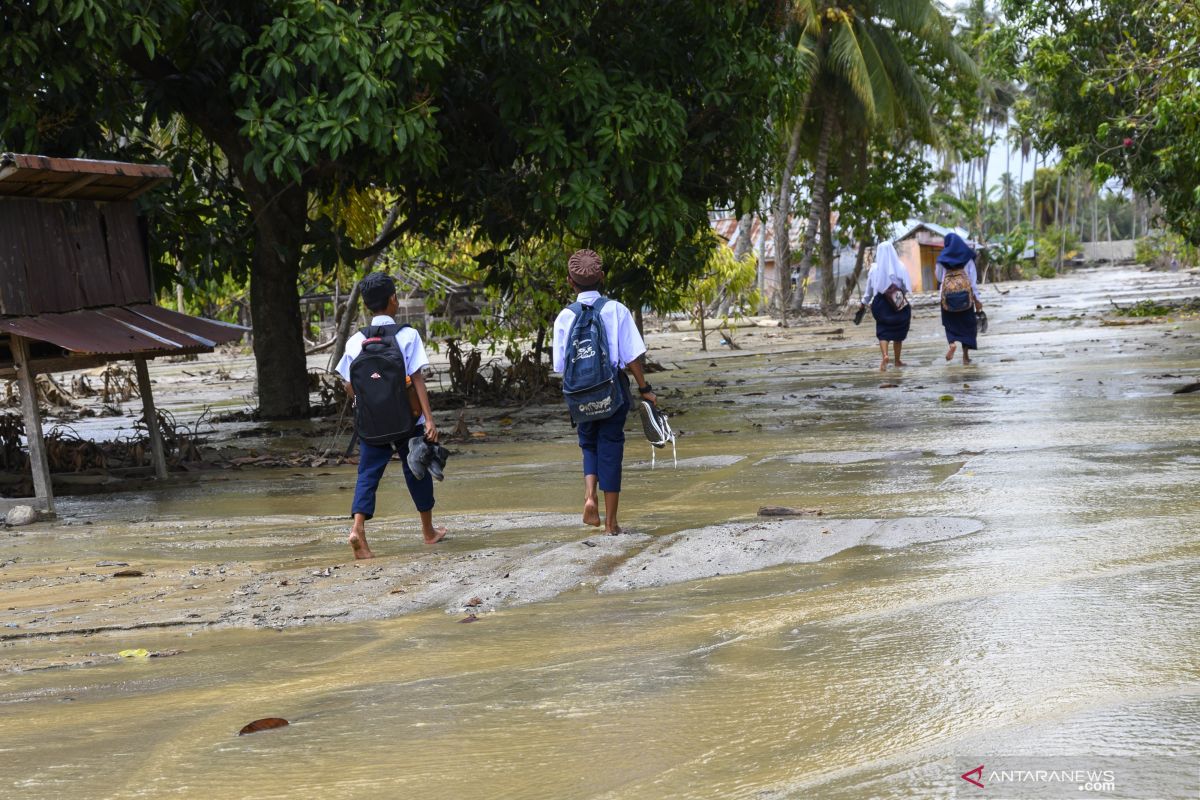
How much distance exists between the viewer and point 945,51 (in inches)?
1362

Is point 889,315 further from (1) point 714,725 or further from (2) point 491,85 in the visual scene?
(1) point 714,725

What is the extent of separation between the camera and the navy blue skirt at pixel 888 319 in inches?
654

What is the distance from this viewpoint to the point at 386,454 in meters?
6.97

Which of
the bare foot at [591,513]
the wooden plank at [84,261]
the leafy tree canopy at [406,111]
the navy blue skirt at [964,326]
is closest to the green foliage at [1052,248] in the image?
the navy blue skirt at [964,326]

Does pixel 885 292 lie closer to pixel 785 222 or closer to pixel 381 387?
pixel 381 387

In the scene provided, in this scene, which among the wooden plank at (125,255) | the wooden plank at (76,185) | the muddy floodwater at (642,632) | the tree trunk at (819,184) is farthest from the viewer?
the tree trunk at (819,184)

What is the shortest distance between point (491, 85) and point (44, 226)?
4.55 metres

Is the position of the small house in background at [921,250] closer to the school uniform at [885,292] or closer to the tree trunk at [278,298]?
the school uniform at [885,292]

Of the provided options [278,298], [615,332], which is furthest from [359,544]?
[278,298]

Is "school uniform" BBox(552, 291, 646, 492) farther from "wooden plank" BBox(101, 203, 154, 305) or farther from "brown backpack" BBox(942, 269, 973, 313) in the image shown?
"brown backpack" BBox(942, 269, 973, 313)

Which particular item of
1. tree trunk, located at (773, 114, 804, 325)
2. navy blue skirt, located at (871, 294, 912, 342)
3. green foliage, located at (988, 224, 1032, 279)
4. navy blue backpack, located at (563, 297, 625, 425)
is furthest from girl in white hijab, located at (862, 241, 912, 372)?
green foliage, located at (988, 224, 1032, 279)

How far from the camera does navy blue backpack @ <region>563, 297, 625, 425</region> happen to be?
6.88m

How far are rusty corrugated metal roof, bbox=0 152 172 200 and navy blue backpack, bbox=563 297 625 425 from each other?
4250mm

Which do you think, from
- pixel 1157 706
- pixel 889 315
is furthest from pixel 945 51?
pixel 1157 706
